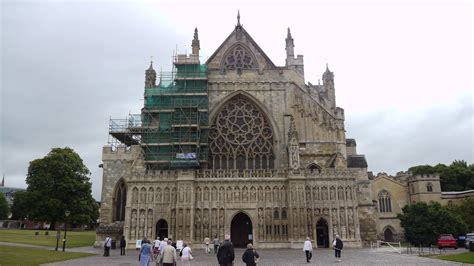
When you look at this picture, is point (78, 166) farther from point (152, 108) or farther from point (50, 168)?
point (152, 108)

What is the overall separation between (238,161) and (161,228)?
31.7ft

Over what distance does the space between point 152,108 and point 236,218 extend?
1356 centimetres

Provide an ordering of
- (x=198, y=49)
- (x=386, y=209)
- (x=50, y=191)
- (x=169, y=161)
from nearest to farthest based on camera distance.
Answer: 1. (x=169, y=161)
2. (x=198, y=49)
3. (x=50, y=191)
4. (x=386, y=209)

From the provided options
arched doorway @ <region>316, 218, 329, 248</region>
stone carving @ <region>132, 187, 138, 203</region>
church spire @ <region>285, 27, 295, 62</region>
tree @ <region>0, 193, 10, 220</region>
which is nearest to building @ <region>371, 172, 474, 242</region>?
arched doorway @ <region>316, 218, 329, 248</region>

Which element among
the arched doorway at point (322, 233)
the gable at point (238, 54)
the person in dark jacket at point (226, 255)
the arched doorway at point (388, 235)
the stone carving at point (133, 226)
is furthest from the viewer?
the arched doorway at point (388, 235)

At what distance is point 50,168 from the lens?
149 ft

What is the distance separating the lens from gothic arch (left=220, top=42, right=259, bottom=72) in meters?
40.3

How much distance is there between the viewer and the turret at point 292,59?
131ft

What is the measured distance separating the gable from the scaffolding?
2864 mm

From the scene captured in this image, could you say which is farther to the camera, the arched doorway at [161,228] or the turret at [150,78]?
the turret at [150,78]

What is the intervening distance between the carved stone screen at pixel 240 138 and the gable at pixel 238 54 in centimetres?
464

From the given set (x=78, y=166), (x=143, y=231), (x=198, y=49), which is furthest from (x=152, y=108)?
(x=78, y=166)

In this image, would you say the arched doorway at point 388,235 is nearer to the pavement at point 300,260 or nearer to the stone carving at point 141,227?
the pavement at point 300,260

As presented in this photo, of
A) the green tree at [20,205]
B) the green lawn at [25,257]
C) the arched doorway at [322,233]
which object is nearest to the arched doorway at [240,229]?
the arched doorway at [322,233]
